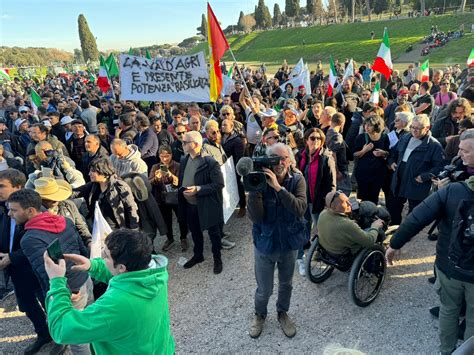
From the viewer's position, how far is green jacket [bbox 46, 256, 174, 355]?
5.40ft

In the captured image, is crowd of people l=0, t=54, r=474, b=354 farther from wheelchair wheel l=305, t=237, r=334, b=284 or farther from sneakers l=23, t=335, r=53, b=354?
wheelchair wheel l=305, t=237, r=334, b=284

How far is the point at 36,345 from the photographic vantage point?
3.67 metres

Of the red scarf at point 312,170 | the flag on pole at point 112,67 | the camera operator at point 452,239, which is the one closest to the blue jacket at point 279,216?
the camera operator at point 452,239

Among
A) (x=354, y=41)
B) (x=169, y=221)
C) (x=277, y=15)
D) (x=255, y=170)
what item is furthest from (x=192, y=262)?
(x=277, y=15)

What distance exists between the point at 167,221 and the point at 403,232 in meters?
3.65

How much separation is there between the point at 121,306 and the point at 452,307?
2.53m

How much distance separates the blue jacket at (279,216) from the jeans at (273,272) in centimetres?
10

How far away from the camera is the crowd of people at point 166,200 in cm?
181

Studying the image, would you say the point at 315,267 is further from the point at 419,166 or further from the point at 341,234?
the point at 419,166

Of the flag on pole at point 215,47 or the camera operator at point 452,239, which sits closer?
the camera operator at point 452,239

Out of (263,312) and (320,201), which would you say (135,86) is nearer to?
(320,201)

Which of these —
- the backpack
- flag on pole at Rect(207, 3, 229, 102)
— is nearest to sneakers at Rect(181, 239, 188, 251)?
flag on pole at Rect(207, 3, 229, 102)

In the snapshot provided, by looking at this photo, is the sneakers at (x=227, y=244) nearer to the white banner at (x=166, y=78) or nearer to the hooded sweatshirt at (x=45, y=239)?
the hooded sweatshirt at (x=45, y=239)

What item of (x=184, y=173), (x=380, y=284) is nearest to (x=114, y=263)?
(x=184, y=173)
